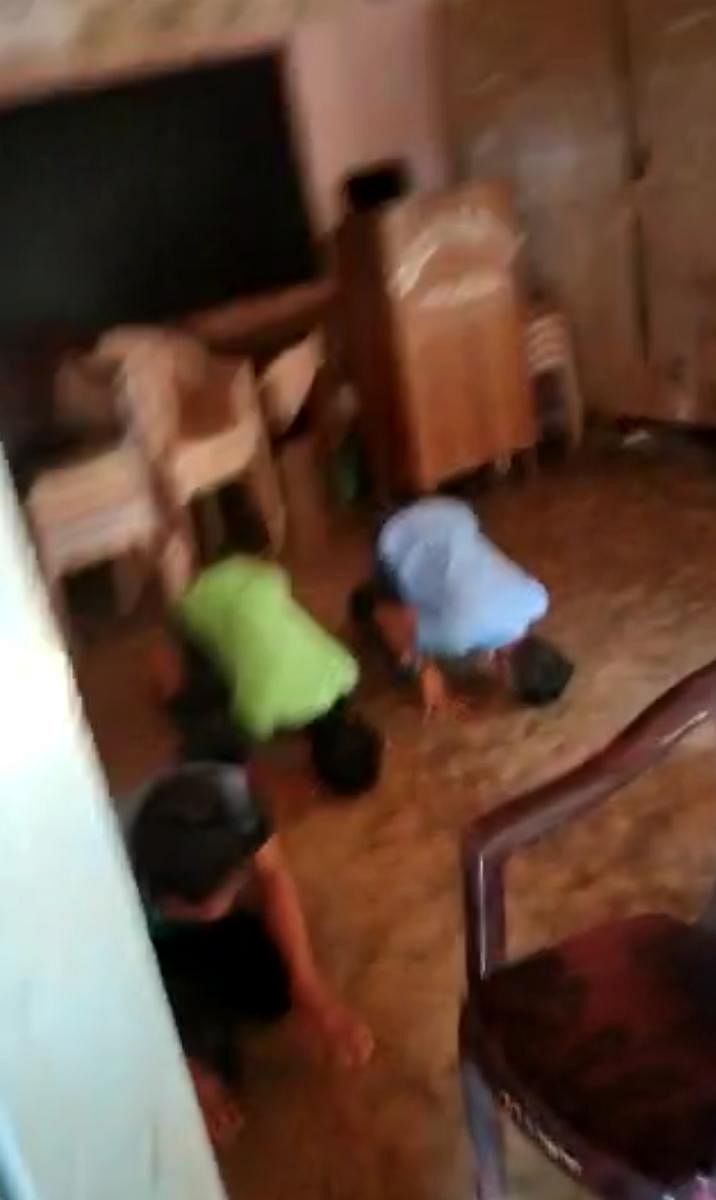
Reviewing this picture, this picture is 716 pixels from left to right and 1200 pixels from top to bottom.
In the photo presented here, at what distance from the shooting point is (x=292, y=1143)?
5.74 feet

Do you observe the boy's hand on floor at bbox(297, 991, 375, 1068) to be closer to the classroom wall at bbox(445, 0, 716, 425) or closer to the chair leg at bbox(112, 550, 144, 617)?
the chair leg at bbox(112, 550, 144, 617)

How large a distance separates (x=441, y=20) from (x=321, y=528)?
1125 millimetres

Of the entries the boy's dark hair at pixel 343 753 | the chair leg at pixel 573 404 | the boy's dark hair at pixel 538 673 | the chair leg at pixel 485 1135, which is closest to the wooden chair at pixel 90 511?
the boy's dark hair at pixel 343 753

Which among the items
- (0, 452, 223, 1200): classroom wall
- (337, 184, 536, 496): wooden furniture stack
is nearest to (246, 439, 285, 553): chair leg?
(337, 184, 536, 496): wooden furniture stack

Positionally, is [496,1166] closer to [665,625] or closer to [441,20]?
[665,625]

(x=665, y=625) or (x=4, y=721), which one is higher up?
(x=4, y=721)

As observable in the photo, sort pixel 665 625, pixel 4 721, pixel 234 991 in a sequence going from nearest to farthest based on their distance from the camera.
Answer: pixel 4 721, pixel 234 991, pixel 665 625

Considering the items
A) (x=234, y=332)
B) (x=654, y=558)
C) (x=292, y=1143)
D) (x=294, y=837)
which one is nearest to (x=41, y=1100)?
(x=292, y=1143)

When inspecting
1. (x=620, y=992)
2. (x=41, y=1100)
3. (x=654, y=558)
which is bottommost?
(x=654, y=558)

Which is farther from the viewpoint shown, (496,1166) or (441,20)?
(441,20)

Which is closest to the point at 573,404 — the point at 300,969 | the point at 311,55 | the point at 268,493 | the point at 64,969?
the point at 268,493

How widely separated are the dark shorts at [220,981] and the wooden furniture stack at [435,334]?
158cm

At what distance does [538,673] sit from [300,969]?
2.64 feet

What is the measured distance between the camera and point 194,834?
5.48ft
